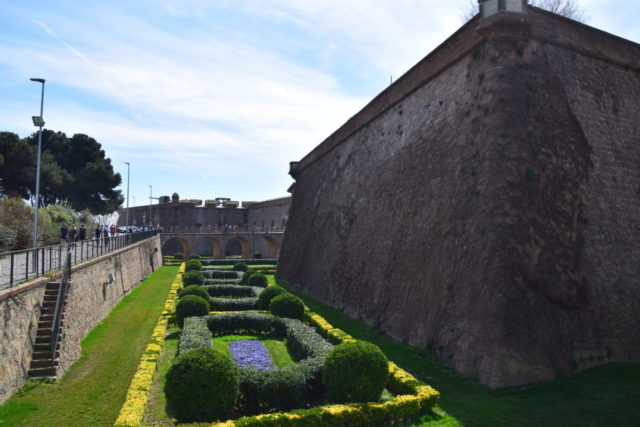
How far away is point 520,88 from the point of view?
10484 mm

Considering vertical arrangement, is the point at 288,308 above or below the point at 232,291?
above

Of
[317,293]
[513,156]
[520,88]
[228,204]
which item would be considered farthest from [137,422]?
[228,204]

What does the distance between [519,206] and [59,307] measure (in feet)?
36.1

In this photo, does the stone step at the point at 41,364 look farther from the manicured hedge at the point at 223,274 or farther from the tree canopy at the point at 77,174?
the tree canopy at the point at 77,174

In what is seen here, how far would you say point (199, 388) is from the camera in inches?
277

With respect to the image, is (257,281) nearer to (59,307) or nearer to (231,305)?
(231,305)

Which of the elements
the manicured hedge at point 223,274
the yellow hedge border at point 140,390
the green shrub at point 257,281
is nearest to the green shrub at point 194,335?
the yellow hedge border at point 140,390

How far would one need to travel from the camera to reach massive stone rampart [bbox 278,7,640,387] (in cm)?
917

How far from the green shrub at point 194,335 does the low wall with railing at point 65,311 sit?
269 cm

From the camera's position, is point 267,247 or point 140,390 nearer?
point 140,390

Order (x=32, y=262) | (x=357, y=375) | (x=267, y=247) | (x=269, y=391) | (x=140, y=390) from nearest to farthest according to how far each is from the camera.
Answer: (x=357, y=375), (x=269, y=391), (x=140, y=390), (x=32, y=262), (x=267, y=247)

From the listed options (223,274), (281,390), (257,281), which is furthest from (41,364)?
(223,274)

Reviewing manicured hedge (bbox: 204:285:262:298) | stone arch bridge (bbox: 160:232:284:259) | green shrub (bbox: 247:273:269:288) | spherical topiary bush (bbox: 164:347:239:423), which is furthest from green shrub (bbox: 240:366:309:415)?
stone arch bridge (bbox: 160:232:284:259)

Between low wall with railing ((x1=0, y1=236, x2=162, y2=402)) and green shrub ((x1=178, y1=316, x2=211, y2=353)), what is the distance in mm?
2694
